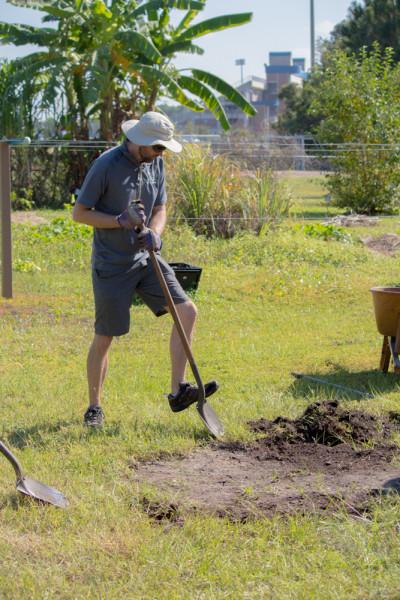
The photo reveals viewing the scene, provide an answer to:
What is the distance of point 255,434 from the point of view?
17.9 ft

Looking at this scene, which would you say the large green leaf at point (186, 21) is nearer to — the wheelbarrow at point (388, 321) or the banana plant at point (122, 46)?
the banana plant at point (122, 46)

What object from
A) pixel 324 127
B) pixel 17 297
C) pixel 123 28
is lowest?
pixel 17 297

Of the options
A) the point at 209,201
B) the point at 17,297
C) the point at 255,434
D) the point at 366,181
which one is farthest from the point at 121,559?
the point at 366,181

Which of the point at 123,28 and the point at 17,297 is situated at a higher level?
the point at 123,28

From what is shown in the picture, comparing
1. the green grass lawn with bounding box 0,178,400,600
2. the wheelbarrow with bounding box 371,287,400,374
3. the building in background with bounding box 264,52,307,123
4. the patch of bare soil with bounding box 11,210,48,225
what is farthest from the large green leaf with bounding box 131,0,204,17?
the building in background with bounding box 264,52,307,123

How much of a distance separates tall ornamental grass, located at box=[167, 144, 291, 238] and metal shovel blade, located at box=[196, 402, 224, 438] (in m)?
8.48

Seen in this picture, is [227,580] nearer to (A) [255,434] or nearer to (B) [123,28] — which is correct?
(A) [255,434]

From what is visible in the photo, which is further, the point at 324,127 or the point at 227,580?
the point at 324,127

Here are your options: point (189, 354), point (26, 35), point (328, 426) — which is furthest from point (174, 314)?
point (26, 35)

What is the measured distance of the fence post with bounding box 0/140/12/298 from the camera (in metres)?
9.22

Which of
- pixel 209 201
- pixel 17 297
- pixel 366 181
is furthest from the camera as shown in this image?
pixel 366 181

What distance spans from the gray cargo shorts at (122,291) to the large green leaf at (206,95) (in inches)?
647

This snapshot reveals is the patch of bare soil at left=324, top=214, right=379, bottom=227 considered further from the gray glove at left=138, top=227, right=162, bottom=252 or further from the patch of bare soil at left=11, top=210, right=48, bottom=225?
the gray glove at left=138, top=227, right=162, bottom=252

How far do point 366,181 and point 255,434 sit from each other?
14.7 meters
